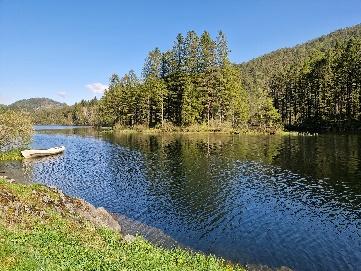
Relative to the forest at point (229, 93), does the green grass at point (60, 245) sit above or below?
below

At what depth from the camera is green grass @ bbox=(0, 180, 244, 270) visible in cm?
1501

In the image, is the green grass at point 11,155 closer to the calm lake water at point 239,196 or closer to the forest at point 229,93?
the calm lake water at point 239,196

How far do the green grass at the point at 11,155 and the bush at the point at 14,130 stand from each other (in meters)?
1.61

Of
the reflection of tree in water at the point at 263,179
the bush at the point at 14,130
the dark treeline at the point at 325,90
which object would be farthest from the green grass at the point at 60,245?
the dark treeline at the point at 325,90

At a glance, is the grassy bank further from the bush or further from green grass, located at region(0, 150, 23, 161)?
green grass, located at region(0, 150, 23, 161)

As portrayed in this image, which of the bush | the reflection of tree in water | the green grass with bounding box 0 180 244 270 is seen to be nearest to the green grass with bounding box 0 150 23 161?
the bush

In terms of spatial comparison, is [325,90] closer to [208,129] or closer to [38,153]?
[208,129]

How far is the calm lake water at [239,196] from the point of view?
85.0 feet

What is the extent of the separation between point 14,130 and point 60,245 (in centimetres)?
5344

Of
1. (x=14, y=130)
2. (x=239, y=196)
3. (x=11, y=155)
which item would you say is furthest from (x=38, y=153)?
(x=239, y=196)

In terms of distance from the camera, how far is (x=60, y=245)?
17641 mm

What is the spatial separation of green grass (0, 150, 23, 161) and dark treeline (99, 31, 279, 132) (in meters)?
69.0

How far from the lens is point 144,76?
149m

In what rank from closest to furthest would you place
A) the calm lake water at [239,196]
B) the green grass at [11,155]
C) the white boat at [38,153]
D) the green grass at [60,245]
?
the green grass at [60,245] < the calm lake water at [239,196] < the green grass at [11,155] < the white boat at [38,153]
